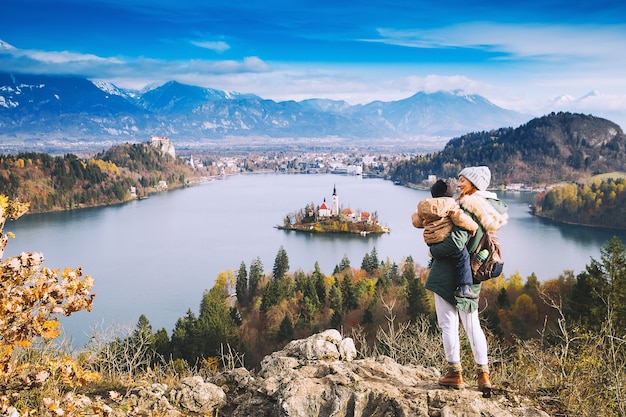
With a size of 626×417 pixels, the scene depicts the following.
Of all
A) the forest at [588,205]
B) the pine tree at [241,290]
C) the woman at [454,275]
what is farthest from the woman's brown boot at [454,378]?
the forest at [588,205]

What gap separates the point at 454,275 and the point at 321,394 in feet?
2.60

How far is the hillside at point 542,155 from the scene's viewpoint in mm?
62500

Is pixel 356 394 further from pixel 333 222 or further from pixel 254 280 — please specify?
pixel 333 222

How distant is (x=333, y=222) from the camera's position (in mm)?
34562

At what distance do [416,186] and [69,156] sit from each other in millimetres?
37636

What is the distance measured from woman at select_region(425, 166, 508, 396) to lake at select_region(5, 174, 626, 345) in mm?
10967

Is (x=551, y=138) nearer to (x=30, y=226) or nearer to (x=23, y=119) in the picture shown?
(x=30, y=226)

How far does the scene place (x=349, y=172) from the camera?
293 feet

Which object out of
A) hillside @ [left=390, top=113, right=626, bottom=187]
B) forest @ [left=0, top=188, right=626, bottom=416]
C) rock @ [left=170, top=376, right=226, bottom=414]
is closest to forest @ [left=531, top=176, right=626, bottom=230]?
hillside @ [left=390, top=113, right=626, bottom=187]

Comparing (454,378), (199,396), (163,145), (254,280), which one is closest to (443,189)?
(454,378)

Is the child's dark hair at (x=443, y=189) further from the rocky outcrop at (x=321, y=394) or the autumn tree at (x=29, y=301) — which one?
the autumn tree at (x=29, y=301)

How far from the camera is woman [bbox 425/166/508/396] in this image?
2318mm

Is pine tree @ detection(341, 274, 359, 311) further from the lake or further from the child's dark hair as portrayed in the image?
the child's dark hair

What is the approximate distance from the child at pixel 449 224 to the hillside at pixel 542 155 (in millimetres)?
59264
